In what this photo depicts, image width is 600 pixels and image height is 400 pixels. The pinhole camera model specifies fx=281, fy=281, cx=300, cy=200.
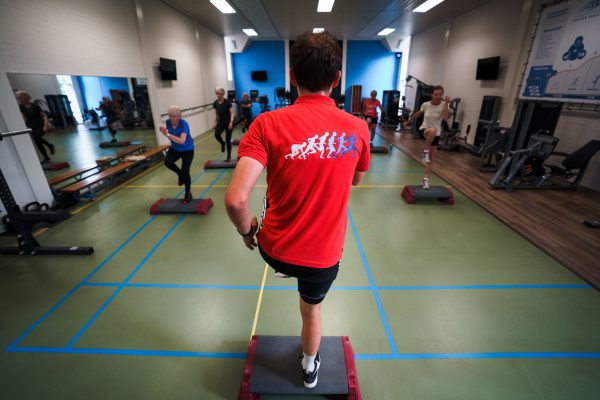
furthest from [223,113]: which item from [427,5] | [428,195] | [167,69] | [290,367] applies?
[427,5]

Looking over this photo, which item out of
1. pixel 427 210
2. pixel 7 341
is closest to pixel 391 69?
pixel 427 210

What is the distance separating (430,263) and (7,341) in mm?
3833

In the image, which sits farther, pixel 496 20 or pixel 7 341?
pixel 496 20

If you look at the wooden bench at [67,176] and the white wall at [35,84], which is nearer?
the white wall at [35,84]

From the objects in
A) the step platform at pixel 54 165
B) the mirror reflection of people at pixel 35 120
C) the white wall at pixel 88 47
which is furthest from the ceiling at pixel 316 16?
the step platform at pixel 54 165

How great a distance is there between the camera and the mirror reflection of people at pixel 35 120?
3.79m

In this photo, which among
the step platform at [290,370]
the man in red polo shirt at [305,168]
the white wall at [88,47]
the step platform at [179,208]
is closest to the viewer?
the man in red polo shirt at [305,168]

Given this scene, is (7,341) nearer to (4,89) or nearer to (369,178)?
(4,89)

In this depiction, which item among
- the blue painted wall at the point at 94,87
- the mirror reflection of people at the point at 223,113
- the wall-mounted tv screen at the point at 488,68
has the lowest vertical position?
the mirror reflection of people at the point at 223,113

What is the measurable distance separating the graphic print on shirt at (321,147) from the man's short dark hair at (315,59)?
0.21 meters

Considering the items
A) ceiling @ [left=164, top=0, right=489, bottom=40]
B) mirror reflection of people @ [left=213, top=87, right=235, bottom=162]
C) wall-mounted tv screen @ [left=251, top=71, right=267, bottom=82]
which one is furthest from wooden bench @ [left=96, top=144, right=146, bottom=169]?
wall-mounted tv screen @ [left=251, top=71, right=267, bottom=82]

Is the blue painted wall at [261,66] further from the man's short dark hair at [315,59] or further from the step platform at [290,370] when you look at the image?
the man's short dark hair at [315,59]

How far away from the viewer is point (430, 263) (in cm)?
310

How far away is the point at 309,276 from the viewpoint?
124 centimetres
